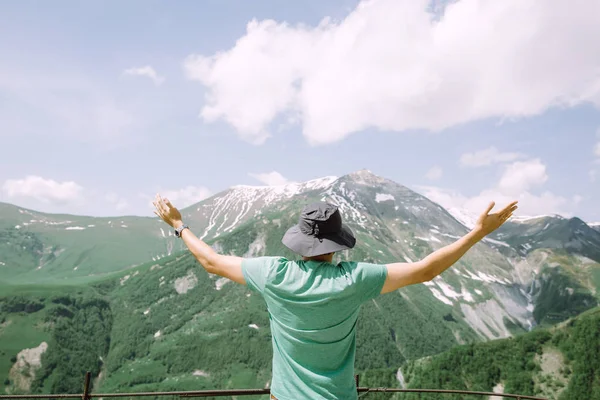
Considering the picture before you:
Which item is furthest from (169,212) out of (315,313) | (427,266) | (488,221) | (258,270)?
(488,221)

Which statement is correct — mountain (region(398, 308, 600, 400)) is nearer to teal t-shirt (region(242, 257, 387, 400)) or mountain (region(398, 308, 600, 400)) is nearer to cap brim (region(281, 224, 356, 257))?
teal t-shirt (region(242, 257, 387, 400))

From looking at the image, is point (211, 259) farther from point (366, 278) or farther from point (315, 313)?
point (366, 278)

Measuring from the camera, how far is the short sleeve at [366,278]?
2.57 metres

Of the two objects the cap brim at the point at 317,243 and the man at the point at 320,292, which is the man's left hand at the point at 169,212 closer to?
the man at the point at 320,292

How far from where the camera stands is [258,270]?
8.90 feet

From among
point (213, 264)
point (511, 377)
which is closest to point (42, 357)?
point (511, 377)

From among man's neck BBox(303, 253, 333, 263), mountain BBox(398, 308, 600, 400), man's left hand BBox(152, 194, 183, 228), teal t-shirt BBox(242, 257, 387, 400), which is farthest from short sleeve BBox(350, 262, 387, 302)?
mountain BBox(398, 308, 600, 400)

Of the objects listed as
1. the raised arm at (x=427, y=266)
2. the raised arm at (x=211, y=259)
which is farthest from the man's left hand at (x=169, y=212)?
the raised arm at (x=427, y=266)

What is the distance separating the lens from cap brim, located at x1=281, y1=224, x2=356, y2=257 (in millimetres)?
2611

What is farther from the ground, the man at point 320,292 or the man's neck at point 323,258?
the man's neck at point 323,258

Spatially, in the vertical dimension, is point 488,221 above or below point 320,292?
above

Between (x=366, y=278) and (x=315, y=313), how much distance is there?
0.37m

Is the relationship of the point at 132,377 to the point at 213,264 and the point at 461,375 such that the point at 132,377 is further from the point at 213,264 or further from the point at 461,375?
the point at 213,264

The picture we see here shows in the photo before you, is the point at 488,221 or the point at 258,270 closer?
the point at 258,270
